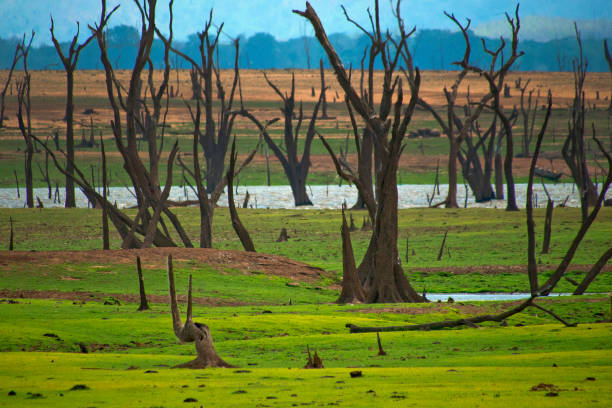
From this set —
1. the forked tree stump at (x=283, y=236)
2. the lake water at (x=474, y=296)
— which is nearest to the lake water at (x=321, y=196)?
the forked tree stump at (x=283, y=236)

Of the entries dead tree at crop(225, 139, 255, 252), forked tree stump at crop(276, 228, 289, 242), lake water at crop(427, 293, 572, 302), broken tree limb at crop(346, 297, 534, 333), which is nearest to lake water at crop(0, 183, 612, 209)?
forked tree stump at crop(276, 228, 289, 242)

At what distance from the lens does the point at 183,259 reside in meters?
26.3

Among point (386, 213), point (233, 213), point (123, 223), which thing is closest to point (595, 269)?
point (386, 213)

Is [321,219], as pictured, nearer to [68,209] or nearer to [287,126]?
[287,126]

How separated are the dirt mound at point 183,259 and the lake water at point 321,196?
23.3 meters

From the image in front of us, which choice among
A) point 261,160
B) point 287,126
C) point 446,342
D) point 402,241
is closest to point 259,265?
point 402,241

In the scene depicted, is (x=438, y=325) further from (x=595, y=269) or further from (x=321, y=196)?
(x=321, y=196)

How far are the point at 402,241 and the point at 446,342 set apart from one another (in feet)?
71.6

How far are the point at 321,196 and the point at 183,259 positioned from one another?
124 feet

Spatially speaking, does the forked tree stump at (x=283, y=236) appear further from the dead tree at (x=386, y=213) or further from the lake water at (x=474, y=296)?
the dead tree at (x=386, y=213)

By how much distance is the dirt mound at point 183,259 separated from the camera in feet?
80.9

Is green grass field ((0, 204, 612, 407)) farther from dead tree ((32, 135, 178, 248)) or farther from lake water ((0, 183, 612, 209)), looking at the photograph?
lake water ((0, 183, 612, 209))

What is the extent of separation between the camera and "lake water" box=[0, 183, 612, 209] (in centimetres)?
5506

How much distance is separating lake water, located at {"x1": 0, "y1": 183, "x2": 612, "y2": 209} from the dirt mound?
23.3 meters
